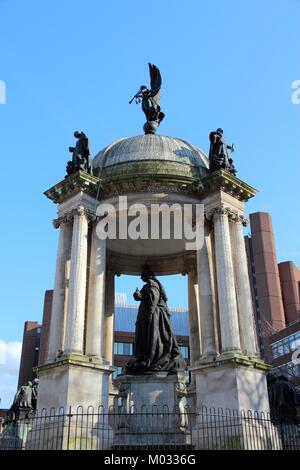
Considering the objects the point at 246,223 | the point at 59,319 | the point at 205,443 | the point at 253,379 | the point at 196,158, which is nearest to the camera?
the point at 205,443

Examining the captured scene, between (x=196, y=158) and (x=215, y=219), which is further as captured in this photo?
(x=196, y=158)

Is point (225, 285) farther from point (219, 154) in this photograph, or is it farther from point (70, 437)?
point (70, 437)

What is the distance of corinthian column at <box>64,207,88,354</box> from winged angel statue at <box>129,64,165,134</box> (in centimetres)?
725

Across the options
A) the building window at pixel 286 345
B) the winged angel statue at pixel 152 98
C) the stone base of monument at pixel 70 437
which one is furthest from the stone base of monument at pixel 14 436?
the building window at pixel 286 345

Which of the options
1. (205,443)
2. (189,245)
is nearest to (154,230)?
(189,245)

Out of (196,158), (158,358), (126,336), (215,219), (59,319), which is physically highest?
(126,336)

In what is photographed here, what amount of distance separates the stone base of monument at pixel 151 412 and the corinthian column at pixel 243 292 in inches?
103

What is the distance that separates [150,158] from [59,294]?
6.54 meters

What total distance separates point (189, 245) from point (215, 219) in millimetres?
3351

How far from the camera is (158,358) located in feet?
57.6

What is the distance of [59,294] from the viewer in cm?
1767

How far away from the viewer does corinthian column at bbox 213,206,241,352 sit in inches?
627

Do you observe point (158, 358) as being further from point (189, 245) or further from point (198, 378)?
point (189, 245)

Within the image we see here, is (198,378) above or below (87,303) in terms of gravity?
below
